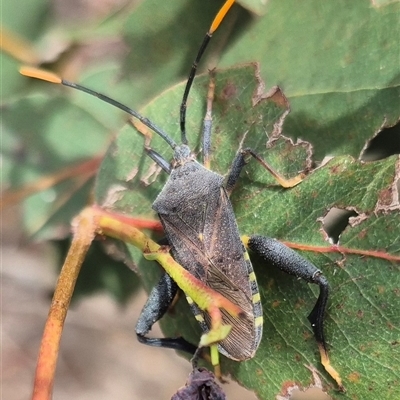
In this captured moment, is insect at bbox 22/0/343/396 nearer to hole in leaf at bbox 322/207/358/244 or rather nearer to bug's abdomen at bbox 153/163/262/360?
bug's abdomen at bbox 153/163/262/360

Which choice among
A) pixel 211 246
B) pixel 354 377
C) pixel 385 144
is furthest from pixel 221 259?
pixel 385 144

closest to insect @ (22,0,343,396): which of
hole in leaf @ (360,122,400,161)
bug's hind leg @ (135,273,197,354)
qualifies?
bug's hind leg @ (135,273,197,354)

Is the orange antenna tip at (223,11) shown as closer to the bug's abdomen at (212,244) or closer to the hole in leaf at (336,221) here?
the bug's abdomen at (212,244)

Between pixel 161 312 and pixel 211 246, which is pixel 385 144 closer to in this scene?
pixel 211 246

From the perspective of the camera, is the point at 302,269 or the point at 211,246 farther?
the point at 211,246

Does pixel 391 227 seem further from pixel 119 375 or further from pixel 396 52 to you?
pixel 119 375

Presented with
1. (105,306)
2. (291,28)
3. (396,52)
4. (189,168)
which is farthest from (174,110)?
(105,306)
